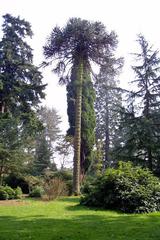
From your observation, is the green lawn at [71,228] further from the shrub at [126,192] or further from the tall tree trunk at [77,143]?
the tall tree trunk at [77,143]

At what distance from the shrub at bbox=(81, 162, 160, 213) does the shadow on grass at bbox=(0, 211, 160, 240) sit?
10.4 ft

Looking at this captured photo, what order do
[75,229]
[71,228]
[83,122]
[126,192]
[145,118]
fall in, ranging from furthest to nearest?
[83,122] < [145,118] < [126,192] < [71,228] < [75,229]

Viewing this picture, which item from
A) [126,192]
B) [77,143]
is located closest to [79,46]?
[77,143]

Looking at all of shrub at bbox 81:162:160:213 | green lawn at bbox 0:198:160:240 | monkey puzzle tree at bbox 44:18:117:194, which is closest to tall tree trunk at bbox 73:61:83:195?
monkey puzzle tree at bbox 44:18:117:194

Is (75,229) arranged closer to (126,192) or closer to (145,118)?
(126,192)

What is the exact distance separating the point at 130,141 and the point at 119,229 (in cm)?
1254

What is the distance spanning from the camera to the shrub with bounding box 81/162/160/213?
1261cm

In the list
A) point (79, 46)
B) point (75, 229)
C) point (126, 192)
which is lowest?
point (75, 229)

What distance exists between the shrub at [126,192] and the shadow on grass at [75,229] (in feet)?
10.4

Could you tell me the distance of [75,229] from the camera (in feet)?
26.1

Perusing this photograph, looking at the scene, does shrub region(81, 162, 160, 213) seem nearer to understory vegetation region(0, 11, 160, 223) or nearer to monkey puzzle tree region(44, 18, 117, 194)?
understory vegetation region(0, 11, 160, 223)

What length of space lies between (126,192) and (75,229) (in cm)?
537

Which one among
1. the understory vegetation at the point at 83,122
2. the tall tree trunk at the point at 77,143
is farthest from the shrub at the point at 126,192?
the tall tree trunk at the point at 77,143

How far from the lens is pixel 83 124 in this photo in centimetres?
3011
